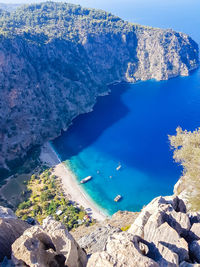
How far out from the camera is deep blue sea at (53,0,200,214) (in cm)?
5766

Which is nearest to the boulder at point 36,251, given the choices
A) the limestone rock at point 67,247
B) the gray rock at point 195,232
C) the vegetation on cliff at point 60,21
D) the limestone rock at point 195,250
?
the limestone rock at point 67,247

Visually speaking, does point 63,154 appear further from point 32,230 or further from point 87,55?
point 87,55

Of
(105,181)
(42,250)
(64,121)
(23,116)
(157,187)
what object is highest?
(23,116)

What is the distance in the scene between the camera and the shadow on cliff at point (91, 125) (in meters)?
77.3

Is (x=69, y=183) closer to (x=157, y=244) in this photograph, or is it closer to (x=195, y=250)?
(x=157, y=244)

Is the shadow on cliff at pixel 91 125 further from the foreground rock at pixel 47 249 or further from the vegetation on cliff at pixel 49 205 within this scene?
A: the foreground rock at pixel 47 249

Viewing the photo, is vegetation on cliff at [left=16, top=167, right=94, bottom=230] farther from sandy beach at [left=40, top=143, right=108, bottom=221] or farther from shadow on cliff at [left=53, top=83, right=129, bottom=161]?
shadow on cliff at [left=53, top=83, right=129, bottom=161]

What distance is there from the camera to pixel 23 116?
78500mm

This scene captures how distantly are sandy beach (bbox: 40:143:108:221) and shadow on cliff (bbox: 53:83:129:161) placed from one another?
341 centimetres

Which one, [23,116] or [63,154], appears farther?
[23,116]

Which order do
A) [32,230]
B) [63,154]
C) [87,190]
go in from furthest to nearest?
[63,154], [87,190], [32,230]

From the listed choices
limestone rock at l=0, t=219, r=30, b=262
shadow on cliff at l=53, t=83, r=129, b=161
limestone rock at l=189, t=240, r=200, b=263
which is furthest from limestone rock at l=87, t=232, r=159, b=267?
shadow on cliff at l=53, t=83, r=129, b=161

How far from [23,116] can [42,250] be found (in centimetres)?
7322

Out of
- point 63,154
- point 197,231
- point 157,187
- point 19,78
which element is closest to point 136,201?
point 157,187
